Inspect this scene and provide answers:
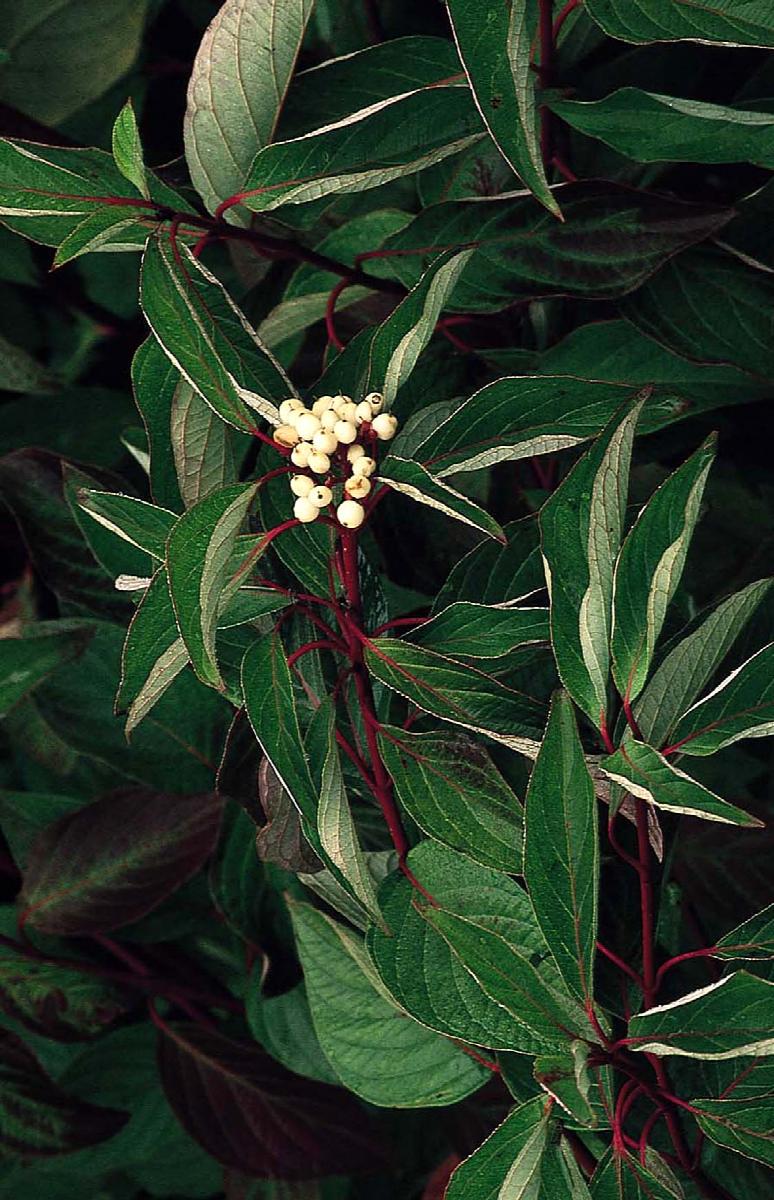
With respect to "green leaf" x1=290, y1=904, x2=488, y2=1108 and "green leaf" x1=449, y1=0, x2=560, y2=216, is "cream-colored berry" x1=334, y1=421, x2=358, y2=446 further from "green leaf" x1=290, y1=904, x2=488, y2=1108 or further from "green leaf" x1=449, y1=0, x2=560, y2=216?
"green leaf" x1=290, y1=904, x2=488, y2=1108

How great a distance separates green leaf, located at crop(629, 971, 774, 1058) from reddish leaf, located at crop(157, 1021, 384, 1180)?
0.35m

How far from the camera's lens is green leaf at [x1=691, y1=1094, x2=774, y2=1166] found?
1.45 ft

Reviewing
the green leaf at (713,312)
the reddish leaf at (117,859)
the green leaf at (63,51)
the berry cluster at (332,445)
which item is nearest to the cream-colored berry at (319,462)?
the berry cluster at (332,445)

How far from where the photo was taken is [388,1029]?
23.5 inches

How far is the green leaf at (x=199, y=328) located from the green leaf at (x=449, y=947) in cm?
20

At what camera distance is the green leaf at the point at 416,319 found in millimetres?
442

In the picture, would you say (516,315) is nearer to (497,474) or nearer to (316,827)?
(497,474)

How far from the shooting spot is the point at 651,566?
1.47 ft

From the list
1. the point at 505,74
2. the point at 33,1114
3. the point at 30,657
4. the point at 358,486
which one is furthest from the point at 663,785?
the point at 33,1114

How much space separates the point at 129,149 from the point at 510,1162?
1.30ft

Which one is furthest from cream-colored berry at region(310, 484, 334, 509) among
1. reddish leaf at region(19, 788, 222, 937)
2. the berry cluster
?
reddish leaf at region(19, 788, 222, 937)

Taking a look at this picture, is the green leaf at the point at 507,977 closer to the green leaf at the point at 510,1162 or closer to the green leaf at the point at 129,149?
the green leaf at the point at 510,1162

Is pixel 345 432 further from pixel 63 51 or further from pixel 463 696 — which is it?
pixel 63 51

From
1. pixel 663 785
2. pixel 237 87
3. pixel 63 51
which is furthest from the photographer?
pixel 63 51
